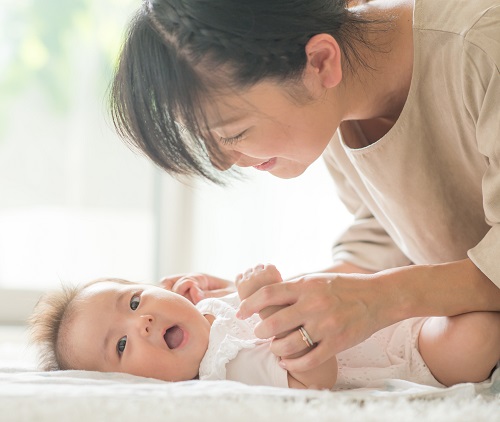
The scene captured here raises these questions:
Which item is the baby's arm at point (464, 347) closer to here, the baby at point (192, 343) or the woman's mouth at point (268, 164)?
the baby at point (192, 343)

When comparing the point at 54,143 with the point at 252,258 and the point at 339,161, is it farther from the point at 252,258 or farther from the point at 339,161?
the point at 339,161

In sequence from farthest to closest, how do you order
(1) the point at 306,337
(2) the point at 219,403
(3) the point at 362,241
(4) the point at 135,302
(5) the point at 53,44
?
(5) the point at 53,44 < (3) the point at 362,241 < (4) the point at 135,302 < (1) the point at 306,337 < (2) the point at 219,403

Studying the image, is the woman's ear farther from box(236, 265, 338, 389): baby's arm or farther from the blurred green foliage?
the blurred green foliage

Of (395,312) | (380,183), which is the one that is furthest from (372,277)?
(380,183)

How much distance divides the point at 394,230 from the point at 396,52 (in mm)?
399

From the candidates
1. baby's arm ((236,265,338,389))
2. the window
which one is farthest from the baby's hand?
the window

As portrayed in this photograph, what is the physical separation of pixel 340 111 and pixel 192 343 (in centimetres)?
46

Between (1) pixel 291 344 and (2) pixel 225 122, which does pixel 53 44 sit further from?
(1) pixel 291 344

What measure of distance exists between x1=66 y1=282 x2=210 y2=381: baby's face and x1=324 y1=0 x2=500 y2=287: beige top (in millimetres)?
449

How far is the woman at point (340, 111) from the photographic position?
1136mm

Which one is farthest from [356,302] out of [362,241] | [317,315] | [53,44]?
[53,44]

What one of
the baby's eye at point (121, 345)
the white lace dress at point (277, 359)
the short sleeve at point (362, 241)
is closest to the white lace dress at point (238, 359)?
the white lace dress at point (277, 359)

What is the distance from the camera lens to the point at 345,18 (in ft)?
4.15

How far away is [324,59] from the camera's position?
1222mm
